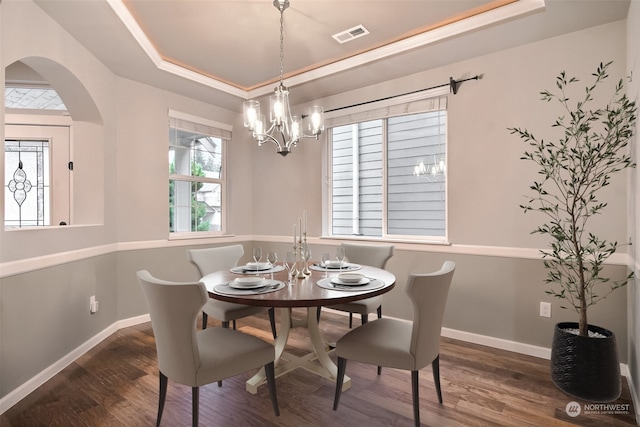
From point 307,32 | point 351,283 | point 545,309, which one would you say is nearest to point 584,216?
point 545,309

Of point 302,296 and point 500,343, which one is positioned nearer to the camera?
point 302,296

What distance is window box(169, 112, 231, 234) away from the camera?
13.2 ft

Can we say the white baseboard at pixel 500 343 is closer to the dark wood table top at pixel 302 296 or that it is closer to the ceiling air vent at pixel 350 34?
the dark wood table top at pixel 302 296

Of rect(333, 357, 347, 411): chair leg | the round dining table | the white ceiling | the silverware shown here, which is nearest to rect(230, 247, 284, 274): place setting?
the round dining table

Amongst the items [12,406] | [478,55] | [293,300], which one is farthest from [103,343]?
[478,55]

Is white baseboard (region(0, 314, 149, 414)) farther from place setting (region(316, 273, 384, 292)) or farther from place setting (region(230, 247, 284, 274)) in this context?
place setting (region(316, 273, 384, 292))

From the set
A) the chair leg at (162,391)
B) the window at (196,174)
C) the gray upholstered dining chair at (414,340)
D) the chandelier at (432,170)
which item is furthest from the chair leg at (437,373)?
the window at (196,174)

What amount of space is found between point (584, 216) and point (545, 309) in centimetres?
80

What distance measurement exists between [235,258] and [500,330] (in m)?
2.43

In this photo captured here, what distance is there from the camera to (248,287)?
6.42 feet

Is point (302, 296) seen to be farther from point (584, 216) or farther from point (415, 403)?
point (584, 216)

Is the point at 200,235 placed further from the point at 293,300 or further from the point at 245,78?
the point at 293,300

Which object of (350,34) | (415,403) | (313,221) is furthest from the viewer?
(313,221)

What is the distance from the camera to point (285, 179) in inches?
173
